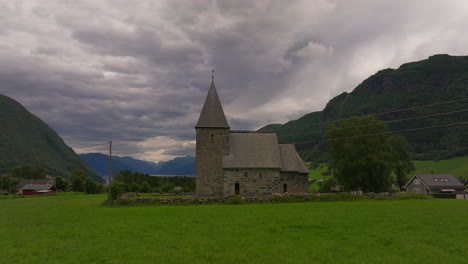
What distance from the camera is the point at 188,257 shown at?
1082 centimetres

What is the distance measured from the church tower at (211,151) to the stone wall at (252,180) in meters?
1.39

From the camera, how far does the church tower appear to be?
130ft

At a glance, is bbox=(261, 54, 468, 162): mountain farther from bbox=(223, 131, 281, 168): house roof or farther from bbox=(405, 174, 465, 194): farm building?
bbox=(223, 131, 281, 168): house roof

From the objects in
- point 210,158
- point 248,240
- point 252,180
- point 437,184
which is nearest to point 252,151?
point 252,180

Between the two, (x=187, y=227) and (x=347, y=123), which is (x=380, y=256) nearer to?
(x=187, y=227)

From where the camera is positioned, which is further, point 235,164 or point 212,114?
point 212,114

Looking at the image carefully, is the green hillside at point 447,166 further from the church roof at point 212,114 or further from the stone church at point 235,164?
the church roof at point 212,114

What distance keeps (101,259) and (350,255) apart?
368 inches

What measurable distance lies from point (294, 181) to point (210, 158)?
1236cm

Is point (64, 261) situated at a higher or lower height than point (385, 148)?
lower

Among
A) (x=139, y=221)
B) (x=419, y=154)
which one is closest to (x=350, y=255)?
(x=139, y=221)

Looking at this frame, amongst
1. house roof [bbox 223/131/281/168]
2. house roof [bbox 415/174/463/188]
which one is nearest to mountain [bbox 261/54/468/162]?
house roof [bbox 415/174/463/188]

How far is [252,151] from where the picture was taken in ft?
134

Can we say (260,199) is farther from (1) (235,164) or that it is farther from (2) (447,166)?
(2) (447,166)
